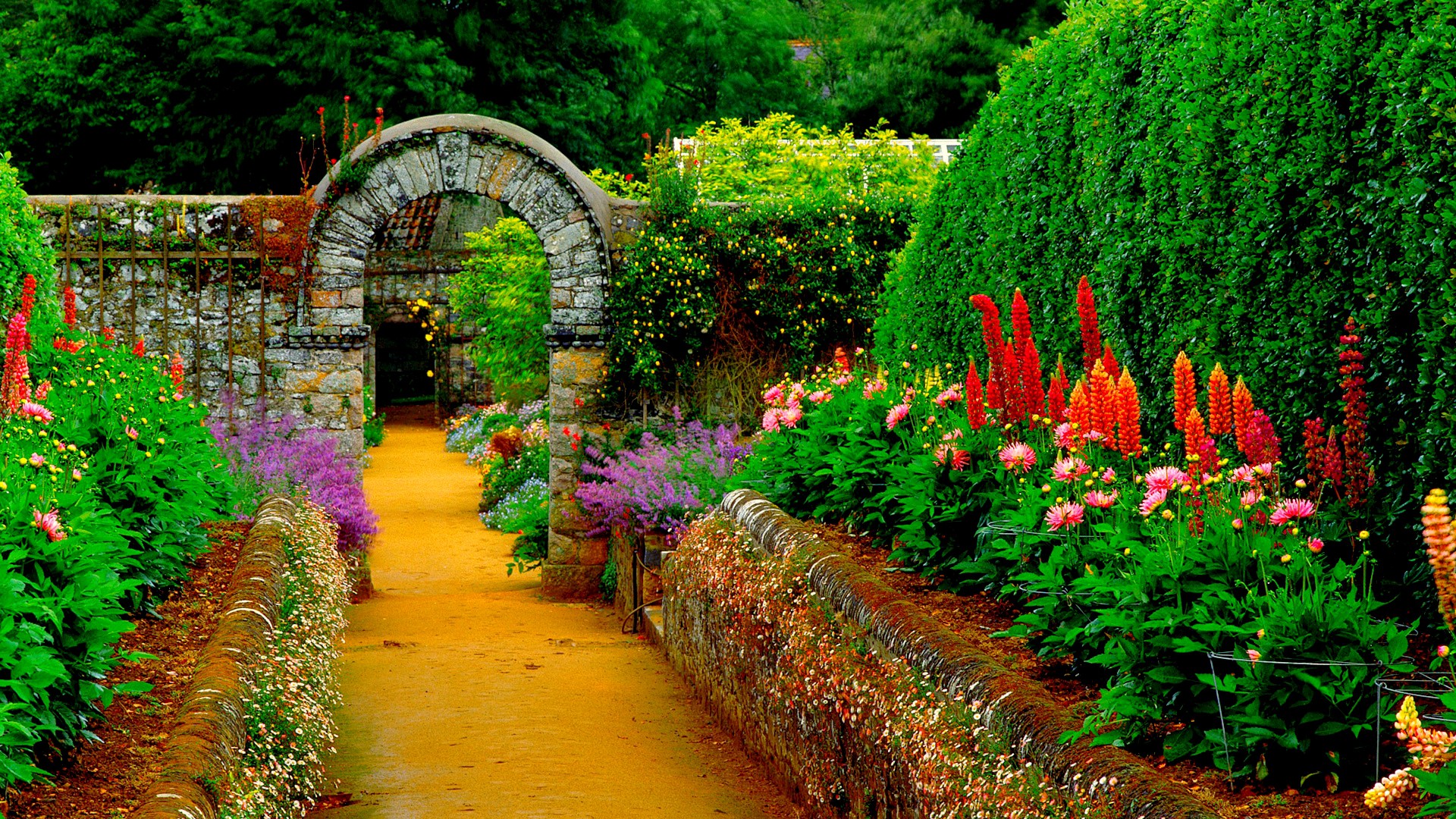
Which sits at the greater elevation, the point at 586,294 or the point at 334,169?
the point at 334,169

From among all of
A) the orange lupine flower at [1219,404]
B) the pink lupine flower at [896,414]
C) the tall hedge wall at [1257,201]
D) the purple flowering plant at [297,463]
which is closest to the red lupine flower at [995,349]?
the tall hedge wall at [1257,201]

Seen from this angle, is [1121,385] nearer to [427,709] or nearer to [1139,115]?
[1139,115]

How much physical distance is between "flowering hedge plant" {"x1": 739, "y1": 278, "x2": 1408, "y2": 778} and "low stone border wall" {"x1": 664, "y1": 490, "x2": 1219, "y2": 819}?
0.47 feet

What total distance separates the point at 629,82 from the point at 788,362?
11.2 metres

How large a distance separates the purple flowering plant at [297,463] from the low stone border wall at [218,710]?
3.92 meters

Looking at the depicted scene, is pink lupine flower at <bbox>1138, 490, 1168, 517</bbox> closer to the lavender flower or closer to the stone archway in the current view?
the lavender flower

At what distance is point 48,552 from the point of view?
3.28m

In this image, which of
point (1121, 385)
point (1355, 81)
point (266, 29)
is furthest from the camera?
point (266, 29)

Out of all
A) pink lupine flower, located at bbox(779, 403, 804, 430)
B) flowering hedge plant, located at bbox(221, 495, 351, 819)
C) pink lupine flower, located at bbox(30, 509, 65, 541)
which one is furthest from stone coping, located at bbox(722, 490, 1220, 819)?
pink lupine flower, located at bbox(30, 509, 65, 541)

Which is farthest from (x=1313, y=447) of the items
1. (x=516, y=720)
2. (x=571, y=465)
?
(x=571, y=465)

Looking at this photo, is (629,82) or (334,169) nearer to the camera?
(334,169)

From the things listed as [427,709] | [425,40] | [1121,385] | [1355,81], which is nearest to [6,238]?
[427,709]

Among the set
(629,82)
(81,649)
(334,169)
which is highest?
(629,82)

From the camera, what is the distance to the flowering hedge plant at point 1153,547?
8.72 ft
